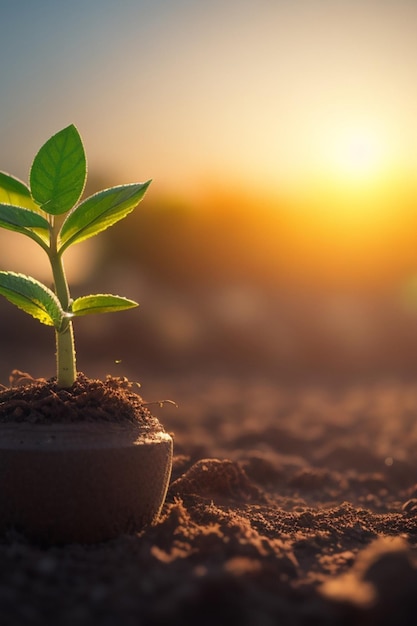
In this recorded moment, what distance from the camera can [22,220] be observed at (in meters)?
2.86

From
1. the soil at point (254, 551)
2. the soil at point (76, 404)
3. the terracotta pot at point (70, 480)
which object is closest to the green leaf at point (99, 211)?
the soil at point (76, 404)

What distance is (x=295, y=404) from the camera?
26.0 feet

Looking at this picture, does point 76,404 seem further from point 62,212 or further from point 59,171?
point 59,171

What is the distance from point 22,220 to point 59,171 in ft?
0.82

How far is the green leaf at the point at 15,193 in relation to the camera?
3031mm

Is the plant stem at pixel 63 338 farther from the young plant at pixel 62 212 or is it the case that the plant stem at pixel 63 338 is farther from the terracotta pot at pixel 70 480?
the terracotta pot at pixel 70 480

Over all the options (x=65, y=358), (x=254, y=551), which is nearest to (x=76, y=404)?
(x=65, y=358)

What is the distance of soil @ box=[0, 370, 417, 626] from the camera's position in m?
1.96

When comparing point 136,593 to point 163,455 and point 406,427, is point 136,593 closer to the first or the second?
point 163,455

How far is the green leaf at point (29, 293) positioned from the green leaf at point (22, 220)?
0.63 ft

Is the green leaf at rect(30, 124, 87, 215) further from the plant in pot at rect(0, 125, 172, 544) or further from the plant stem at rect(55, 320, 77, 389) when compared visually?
the plant stem at rect(55, 320, 77, 389)

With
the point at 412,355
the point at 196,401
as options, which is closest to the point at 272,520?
the point at 196,401

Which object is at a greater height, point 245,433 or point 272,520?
point 272,520

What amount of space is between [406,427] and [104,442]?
14.7 ft
